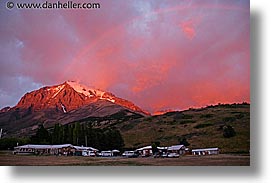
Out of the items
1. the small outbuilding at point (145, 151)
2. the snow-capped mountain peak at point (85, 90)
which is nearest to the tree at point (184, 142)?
the small outbuilding at point (145, 151)

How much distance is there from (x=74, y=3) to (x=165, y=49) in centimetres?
55

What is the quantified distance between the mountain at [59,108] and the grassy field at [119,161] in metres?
0.15

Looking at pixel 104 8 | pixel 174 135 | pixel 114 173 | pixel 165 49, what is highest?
pixel 104 8

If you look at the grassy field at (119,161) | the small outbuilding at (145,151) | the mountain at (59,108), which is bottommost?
the grassy field at (119,161)

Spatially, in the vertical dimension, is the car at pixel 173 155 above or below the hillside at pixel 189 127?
below

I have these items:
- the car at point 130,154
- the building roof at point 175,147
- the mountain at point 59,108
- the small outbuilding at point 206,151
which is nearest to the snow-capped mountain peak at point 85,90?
the mountain at point 59,108

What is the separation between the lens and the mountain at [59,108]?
316cm

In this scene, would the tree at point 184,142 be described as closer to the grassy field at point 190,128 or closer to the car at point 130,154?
the grassy field at point 190,128

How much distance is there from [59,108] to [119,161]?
44cm

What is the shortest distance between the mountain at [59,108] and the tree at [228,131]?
1.40 ft

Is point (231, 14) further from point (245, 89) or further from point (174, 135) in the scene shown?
point (174, 135)

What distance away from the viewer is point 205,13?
10.3 feet

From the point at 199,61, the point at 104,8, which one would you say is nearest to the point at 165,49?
the point at 199,61

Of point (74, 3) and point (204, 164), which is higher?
point (74, 3)
